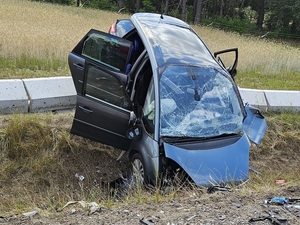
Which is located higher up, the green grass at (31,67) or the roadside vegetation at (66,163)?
the green grass at (31,67)

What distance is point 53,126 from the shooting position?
242 inches

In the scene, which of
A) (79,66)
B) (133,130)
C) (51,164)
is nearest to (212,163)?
(133,130)

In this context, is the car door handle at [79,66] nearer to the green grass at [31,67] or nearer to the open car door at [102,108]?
the open car door at [102,108]

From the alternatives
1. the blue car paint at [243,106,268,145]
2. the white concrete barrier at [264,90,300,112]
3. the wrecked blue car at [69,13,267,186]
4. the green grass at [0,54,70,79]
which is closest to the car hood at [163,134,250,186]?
the wrecked blue car at [69,13,267,186]

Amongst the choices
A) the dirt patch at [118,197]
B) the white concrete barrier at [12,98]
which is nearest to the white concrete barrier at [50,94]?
the white concrete barrier at [12,98]

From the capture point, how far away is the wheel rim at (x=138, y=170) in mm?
5073

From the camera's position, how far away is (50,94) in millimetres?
6652

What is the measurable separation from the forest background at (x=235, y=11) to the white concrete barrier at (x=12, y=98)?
2770cm

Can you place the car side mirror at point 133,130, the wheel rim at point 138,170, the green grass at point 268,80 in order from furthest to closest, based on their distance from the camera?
1. the green grass at point 268,80
2. the car side mirror at point 133,130
3. the wheel rim at point 138,170

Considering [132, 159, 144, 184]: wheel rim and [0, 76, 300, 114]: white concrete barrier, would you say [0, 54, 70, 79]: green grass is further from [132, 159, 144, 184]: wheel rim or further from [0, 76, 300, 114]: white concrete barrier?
[132, 159, 144, 184]: wheel rim

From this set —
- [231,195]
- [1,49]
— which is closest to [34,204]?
[231,195]

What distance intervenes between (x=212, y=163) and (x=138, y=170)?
0.99 m

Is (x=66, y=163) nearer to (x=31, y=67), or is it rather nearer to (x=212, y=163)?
(x=212, y=163)

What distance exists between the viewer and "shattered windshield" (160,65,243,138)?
5160mm
